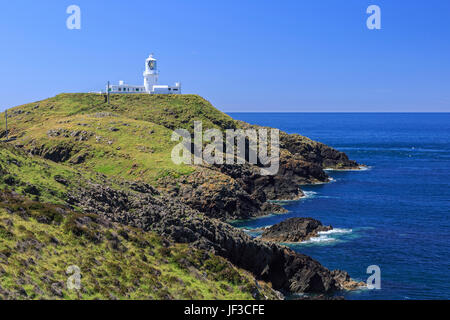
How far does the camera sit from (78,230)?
125 ft

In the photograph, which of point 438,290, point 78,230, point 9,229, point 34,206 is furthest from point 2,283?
point 438,290

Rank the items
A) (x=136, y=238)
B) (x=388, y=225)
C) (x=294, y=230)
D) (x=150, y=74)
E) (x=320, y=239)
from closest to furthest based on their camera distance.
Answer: (x=136, y=238), (x=320, y=239), (x=294, y=230), (x=388, y=225), (x=150, y=74)

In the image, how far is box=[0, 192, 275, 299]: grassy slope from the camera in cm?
2966

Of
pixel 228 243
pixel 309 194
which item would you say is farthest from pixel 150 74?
pixel 228 243

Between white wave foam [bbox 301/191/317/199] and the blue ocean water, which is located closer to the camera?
the blue ocean water

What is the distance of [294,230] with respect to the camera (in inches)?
2608

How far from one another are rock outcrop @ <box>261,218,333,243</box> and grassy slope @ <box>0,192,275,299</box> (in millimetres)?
20657

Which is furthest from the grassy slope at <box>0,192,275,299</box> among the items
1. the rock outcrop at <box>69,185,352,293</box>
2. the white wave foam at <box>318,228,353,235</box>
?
the white wave foam at <box>318,228,353,235</box>

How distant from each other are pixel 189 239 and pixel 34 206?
14.0 metres

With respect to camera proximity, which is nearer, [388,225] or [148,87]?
[388,225]

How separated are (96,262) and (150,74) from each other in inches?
4753

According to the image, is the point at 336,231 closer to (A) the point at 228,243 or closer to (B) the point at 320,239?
(B) the point at 320,239

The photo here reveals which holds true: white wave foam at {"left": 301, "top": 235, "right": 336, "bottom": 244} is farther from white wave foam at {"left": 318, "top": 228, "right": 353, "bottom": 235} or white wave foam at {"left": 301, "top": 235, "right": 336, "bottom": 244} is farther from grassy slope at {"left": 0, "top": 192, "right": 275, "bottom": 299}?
grassy slope at {"left": 0, "top": 192, "right": 275, "bottom": 299}

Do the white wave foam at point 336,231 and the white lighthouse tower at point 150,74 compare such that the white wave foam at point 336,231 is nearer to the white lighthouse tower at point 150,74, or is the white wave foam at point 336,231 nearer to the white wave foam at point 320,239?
the white wave foam at point 320,239
